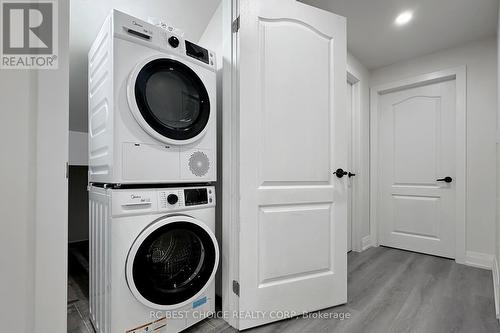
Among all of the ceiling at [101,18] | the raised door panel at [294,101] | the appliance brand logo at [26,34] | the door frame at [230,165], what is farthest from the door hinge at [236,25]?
the appliance brand logo at [26,34]

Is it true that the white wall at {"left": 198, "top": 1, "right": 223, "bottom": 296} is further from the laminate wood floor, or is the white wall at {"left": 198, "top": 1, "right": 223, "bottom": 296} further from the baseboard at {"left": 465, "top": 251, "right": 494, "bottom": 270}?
the baseboard at {"left": 465, "top": 251, "right": 494, "bottom": 270}

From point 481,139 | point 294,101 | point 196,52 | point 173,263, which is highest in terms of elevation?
point 196,52

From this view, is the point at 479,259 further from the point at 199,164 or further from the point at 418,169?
the point at 199,164

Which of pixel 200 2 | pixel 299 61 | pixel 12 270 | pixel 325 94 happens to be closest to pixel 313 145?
pixel 325 94

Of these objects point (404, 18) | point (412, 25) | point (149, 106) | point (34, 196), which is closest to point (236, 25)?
point (149, 106)

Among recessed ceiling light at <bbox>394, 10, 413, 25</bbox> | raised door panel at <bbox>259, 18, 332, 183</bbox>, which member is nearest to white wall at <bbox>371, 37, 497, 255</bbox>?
recessed ceiling light at <bbox>394, 10, 413, 25</bbox>

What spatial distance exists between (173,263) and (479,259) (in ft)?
9.57

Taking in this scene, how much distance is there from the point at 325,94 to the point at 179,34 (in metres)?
0.99

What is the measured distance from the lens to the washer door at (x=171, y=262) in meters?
1.16

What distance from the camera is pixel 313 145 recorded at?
1.60m

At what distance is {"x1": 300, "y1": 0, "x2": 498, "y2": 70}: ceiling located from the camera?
6.61 ft

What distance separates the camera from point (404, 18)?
2176mm

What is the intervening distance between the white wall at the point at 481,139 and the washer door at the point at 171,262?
8.86 ft

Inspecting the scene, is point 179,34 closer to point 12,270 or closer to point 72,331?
point 12,270
